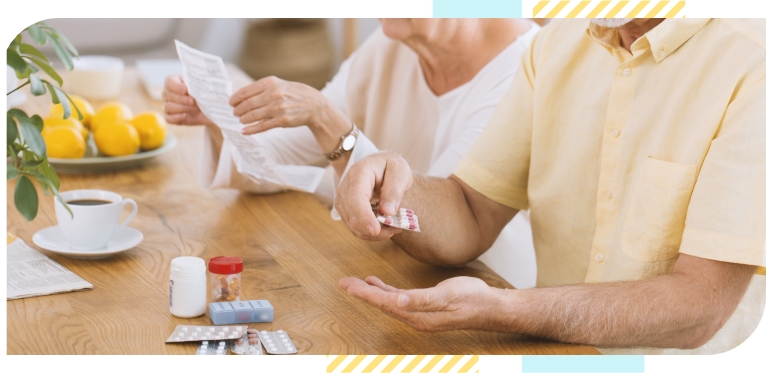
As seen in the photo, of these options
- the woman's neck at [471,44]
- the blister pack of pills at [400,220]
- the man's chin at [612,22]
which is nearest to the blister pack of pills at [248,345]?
the blister pack of pills at [400,220]

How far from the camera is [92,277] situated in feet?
3.80

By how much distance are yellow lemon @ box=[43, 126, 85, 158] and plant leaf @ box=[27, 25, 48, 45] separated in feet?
2.17

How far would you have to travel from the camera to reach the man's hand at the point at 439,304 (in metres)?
0.97

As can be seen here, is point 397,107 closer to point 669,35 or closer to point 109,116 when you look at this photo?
point 109,116

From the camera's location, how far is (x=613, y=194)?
4.00ft

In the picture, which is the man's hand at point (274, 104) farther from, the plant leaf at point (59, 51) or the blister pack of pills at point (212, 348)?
the blister pack of pills at point (212, 348)

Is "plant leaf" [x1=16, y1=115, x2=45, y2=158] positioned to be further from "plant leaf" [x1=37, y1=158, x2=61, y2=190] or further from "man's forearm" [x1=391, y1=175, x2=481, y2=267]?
"man's forearm" [x1=391, y1=175, x2=481, y2=267]

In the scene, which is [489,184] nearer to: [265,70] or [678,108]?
[678,108]

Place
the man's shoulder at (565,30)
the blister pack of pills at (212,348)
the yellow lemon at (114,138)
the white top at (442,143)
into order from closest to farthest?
the blister pack of pills at (212,348) < the man's shoulder at (565,30) < the white top at (442,143) < the yellow lemon at (114,138)

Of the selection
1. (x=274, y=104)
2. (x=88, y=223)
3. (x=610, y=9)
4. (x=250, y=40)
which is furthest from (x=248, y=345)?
(x=250, y=40)

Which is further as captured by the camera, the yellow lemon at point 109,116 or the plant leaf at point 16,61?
the yellow lemon at point 109,116

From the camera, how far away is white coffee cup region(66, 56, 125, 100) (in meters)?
2.25

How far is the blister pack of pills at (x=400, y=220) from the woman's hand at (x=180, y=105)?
0.55m

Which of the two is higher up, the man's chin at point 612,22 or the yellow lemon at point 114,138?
the man's chin at point 612,22
